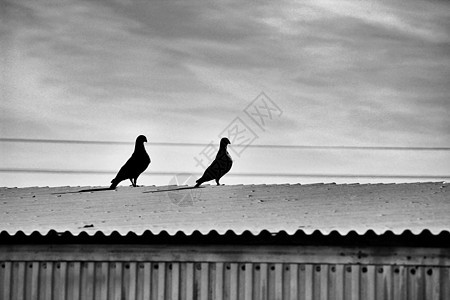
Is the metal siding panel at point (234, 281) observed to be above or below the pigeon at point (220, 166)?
below

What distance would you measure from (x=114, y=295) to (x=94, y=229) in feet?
2.89

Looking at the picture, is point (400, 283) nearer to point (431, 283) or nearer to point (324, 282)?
point (431, 283)

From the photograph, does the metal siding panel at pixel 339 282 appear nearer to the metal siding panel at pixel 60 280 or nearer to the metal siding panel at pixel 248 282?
the metal siding panel at pixel 248 282

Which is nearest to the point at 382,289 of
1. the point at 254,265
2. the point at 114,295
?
the point at 254,265

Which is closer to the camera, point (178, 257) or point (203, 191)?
point (178, 257)

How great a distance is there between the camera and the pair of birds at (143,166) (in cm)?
1542

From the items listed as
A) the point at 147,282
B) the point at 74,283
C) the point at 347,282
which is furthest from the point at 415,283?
the point at 74,283

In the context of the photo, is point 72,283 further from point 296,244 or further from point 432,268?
point 432,268

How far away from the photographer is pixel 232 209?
11914 millimetres

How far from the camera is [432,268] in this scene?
9.48m

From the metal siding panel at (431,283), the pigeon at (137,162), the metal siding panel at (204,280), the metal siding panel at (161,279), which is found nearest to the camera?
the metal siding panel at (431,283)

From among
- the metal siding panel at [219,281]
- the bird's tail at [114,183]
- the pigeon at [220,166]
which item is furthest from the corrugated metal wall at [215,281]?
the pigeon at [220,166]

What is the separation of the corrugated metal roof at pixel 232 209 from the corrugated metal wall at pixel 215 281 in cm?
47

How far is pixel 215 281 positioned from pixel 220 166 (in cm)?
600
